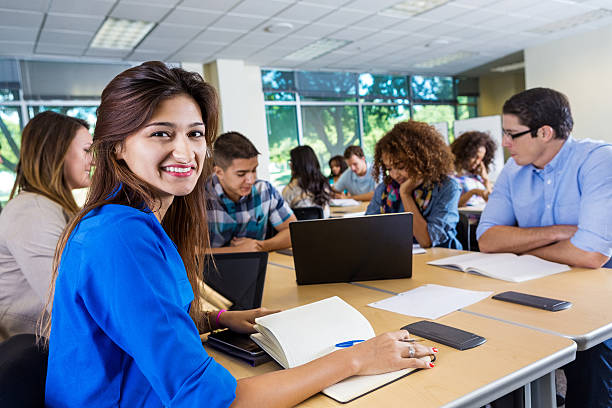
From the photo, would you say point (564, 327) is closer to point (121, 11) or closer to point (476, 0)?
point (121, 11)

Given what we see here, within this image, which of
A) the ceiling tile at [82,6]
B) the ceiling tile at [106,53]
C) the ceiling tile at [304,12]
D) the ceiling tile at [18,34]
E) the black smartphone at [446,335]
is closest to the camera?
the black smartphone at [446,335]

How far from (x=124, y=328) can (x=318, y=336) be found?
1.65ft

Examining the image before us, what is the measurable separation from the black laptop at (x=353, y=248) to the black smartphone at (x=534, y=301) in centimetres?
43

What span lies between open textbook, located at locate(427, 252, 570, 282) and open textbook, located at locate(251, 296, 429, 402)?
75 cm

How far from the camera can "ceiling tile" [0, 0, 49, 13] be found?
4.86m

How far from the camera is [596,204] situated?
1826mm

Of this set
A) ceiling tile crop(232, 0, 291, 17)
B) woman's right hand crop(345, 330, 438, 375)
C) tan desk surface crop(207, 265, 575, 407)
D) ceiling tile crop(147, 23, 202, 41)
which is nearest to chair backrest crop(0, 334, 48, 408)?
tan desk surface crop(207, 265, 575, 407)

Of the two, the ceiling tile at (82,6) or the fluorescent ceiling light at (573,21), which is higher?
the fluorescent ceiling light at (573,21)

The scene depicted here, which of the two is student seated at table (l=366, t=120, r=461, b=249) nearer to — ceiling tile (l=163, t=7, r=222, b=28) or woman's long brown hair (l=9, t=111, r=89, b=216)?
woman's long brown hair (l=9, t=111, r=89, b=216)

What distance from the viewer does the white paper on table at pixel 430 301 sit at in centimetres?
141

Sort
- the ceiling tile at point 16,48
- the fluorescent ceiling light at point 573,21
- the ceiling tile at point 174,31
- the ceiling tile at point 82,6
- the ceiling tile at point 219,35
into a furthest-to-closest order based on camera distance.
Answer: the fluorescent ceiling light at point 573,21, the ceiling tile at point 219,35, the ceiling tile at point 16,48, the ceiling tile at point 174,31, the ceiling tile at point 82,6

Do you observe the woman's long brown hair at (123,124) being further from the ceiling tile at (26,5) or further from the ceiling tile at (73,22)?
the ceiling tile at (73,22)

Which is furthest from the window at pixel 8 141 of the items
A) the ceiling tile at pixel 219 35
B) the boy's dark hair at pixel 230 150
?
the boy's dark hair at pixel 230 150

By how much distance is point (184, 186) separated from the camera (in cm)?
100
